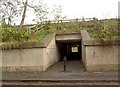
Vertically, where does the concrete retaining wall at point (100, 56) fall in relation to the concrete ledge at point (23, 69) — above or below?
above

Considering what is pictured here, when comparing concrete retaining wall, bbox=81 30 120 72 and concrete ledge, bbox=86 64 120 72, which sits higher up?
concrete retaining wall, bbox=81 30 120 72

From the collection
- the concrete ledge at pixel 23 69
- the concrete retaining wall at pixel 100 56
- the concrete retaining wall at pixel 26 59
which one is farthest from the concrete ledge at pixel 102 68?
the concrete ledge at pixel 23 69

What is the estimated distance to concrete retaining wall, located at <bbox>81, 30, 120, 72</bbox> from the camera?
13914 millimetres

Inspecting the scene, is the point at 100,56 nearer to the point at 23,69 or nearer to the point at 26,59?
the point at 26,59

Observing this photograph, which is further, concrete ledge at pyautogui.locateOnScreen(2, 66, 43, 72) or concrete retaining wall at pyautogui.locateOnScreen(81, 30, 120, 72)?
concrete ledge at pyautogui.locateOnScreen(2, 66, 43, 72)

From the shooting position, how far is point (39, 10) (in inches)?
846

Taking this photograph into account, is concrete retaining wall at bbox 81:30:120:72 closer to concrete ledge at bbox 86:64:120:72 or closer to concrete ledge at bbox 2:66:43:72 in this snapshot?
concrete ledge at bbox 86:64:120:72

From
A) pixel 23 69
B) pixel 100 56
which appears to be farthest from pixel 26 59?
pixel 100 56

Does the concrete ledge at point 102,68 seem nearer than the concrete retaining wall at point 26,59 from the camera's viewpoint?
Yes

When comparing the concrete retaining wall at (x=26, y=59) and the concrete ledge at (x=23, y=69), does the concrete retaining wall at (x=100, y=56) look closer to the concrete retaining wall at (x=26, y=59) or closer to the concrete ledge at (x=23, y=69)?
the concrete retaining wall at (x=26, y=59)

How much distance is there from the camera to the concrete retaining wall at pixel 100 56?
13.9m

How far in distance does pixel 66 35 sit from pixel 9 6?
217 inches

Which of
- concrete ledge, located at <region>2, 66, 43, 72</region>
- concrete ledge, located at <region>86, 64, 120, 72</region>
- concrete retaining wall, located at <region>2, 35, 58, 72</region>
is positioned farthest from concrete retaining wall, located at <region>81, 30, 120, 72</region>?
concrete ledge, located at <region>2, 66, 43, 72</region>

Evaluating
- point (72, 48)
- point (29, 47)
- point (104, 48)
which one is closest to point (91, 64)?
point (104, 48)
